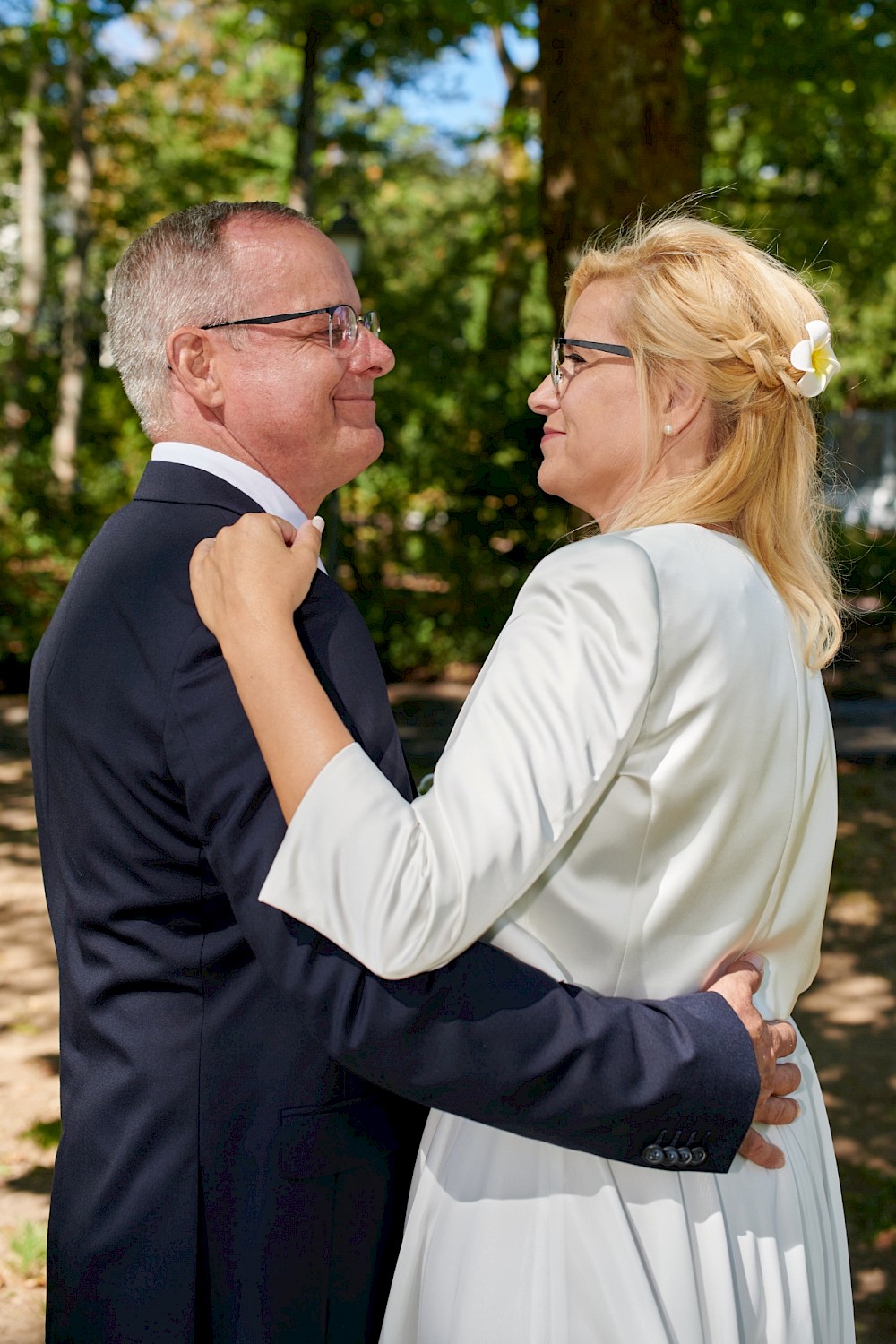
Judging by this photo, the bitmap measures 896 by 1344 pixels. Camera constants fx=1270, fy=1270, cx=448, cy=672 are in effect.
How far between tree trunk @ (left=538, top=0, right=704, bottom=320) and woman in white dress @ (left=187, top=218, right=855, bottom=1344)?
5.07 meters

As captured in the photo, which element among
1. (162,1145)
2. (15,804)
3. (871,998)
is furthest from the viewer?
(15,804)

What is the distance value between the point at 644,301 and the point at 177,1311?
158 centimetres

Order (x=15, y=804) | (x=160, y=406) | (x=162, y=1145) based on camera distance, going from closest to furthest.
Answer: (x=162, y=1145) < (x=160, y=406) < (x=15, y=804)

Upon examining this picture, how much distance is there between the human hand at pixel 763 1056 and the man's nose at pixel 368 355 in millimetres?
1127

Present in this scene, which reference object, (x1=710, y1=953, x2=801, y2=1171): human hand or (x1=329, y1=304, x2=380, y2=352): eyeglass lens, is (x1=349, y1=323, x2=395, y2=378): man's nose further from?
(x1=710, y1=953, x2=801, y2=1171): human hand

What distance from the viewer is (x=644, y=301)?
6.07ft

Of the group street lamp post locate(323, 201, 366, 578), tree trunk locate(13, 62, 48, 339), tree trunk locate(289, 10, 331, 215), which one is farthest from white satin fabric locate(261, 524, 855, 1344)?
tree trunk locate(13, 62, 48, 339)

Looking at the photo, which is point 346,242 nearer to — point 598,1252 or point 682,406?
point 682,406

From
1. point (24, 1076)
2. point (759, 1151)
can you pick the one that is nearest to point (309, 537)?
point (759, 1151)

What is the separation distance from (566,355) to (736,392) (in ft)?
1.03

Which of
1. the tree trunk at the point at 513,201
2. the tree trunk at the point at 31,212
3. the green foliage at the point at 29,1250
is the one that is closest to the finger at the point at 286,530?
the green foliage at the point at 29,1250

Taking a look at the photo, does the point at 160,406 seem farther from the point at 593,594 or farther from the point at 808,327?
the point at 808,327

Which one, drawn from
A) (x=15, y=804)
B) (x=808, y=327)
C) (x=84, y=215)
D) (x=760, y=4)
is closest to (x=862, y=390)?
(x=84, y=215)

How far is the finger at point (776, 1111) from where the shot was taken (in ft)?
5.72
